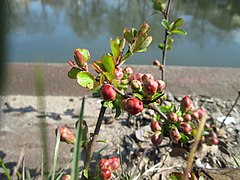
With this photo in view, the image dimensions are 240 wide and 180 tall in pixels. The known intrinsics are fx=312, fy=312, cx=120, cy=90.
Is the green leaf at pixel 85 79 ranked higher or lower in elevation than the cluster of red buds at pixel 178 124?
higher

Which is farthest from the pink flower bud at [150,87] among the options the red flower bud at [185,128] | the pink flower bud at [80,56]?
the red flower bud at [185,128]

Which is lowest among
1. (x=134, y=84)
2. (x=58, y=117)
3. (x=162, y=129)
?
(x=58, y=117)

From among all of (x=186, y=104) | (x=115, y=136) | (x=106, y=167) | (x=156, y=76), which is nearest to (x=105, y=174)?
(x=106, y=167)

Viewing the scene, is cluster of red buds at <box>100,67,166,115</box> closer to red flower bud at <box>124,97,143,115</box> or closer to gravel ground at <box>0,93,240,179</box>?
red flower bud at <box>124,97,143,115</box>

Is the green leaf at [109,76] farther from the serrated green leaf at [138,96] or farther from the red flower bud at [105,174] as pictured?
the red flower bud at [105,174]

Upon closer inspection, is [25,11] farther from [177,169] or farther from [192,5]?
[177,169]

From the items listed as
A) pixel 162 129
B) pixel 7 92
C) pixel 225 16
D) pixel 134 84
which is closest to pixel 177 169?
pixel 162 129

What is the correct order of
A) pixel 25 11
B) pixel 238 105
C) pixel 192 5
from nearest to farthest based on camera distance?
pixel 238 105
pixel 25 11
pixel 192 5
